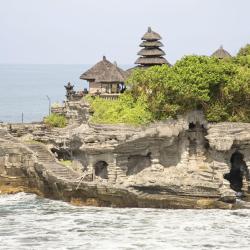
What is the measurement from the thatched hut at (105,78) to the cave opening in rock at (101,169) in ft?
27.0

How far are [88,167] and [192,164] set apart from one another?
811 centimetres

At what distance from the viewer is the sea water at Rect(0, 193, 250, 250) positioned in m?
37.0

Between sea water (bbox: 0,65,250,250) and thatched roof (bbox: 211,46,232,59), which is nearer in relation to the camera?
sea water (bbox: 0,65,250,250)

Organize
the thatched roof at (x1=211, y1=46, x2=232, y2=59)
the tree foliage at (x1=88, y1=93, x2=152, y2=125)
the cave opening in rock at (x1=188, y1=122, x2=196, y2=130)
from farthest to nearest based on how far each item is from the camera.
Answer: the thatched roof at (x1=211, y1=46, x2=232, y2=59) → the cave opening in rock at (x1=188, y1=122, x2=196, y2=130) → the tree foliage at (x1=88, y1=93, x2=152, y2=125)

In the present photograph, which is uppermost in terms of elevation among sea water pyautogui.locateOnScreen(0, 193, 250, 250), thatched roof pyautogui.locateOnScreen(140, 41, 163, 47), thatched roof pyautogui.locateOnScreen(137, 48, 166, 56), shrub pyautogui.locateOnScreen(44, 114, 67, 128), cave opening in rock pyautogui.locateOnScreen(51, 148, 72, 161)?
thatched roof pyautogui.locateOnScreen(140, 41, 163, 47)

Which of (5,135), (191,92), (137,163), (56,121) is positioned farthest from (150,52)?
(5,135)

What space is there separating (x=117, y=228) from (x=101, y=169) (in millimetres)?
10474

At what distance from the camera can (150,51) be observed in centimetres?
5800

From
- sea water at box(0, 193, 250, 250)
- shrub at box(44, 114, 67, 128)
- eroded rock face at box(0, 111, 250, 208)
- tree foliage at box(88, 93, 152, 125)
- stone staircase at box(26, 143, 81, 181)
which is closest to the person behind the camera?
sea water at box(0, 193, 250, 250)

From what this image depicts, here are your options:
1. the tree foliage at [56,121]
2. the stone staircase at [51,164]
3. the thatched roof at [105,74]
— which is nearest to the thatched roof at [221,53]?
the thatched roof at [105,74]

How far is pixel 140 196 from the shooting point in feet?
148

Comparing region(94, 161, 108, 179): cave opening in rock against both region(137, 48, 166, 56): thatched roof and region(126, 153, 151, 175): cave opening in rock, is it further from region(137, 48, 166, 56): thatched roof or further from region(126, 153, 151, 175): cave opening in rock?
region(137, 48, 166, 56): thatched roof

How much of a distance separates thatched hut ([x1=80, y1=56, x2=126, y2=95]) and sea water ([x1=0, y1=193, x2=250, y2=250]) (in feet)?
45.1

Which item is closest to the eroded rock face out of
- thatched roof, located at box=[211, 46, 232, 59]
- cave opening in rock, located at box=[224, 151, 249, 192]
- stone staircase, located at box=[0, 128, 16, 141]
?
cave opening in rock, located at box=[224, 151, 249, 192]
